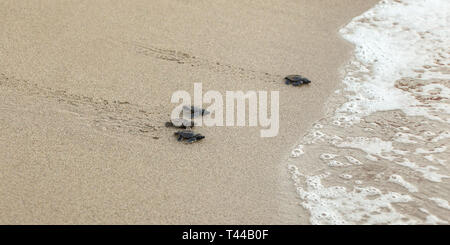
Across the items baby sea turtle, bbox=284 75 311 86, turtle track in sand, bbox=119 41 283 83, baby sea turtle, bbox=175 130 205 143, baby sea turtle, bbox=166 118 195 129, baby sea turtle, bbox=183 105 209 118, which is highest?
turtle track in sand, bbox=119 41 283 83

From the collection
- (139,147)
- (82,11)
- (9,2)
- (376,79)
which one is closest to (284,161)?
(139,147)

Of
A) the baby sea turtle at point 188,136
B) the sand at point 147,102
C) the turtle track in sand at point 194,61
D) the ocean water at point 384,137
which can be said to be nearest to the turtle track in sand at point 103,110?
the sand at point 147,102

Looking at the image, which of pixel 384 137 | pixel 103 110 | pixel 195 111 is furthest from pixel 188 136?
pixel 384 137

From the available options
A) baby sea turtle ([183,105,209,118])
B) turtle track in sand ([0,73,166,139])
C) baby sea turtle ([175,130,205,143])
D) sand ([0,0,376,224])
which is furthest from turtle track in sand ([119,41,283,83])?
baby sea turtle ([175,130,205,143])

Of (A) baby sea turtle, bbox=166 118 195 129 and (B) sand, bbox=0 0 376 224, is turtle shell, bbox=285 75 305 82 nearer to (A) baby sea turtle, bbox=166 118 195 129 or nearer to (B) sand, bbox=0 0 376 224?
(B) sand, bbox=0 0 376 224

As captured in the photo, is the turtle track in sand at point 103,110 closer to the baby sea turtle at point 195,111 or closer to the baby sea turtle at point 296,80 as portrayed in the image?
the baby sea turtle at point 195,111
